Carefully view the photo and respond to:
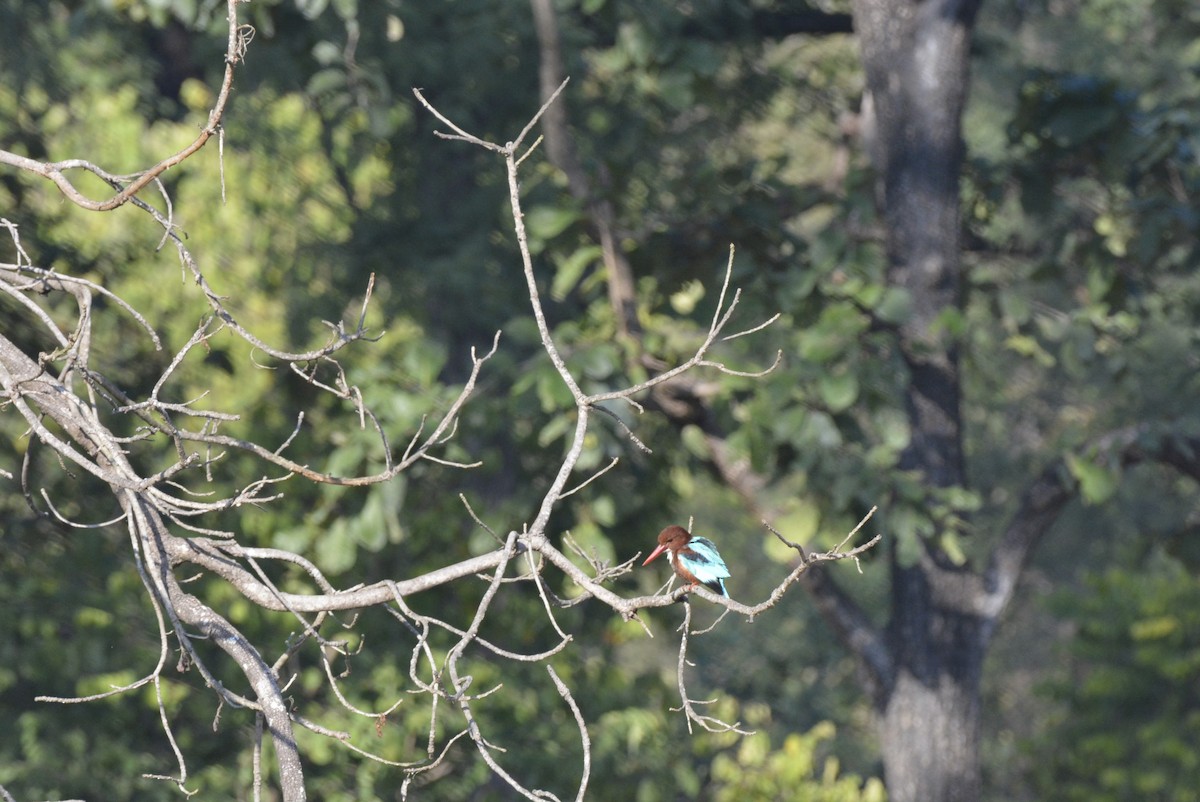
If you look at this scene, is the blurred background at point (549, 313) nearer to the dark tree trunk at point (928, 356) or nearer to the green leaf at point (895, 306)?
the green leaf at point (895, 306)

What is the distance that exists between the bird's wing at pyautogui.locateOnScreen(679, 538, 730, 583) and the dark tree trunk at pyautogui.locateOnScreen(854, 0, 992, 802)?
1610 millimetres

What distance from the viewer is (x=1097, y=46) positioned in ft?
37.2

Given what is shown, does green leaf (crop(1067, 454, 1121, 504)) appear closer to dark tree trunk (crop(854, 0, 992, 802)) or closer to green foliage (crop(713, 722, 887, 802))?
dark tree trunk (crop(854, 0, 992, 802))

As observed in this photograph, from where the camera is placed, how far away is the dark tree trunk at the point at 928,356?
4637mm

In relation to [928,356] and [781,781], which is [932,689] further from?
[781,781]

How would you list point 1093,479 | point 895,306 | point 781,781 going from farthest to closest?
point 781,781, point 1093,479, point 895,306

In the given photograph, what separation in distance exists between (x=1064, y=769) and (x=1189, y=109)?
455cm

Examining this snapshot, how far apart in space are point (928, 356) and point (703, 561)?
169 centimetres

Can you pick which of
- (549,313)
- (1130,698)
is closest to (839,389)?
(549,313)

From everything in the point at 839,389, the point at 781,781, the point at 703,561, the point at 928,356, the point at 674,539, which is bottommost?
the point at 781,781

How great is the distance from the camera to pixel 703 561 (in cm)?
319

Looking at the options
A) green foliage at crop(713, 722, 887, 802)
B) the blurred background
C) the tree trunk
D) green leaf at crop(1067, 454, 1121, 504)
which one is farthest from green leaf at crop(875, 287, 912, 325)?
green foliage at crop(713, 722, 887, 802)

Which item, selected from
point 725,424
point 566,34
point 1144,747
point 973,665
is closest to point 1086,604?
point 1144,747

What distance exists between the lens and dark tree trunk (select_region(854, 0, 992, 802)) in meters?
4.64
